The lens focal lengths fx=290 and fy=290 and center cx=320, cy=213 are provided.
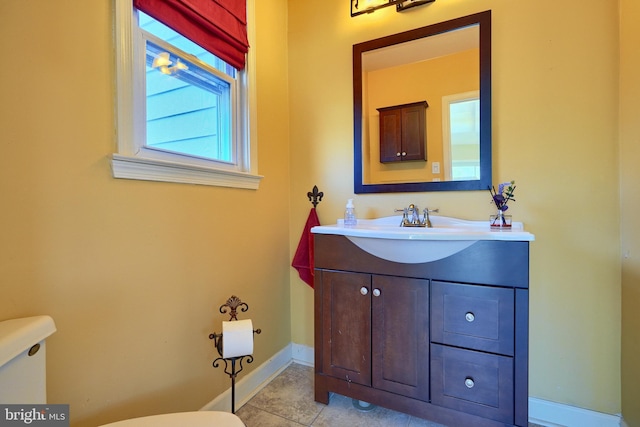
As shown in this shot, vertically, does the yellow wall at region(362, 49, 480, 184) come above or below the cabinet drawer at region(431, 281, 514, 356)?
above

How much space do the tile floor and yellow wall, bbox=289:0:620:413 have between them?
16.7 inches

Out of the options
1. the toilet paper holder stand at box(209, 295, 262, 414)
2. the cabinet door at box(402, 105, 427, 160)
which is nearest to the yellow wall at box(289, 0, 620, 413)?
the cabinet door at box(402, 105, 427, 160)

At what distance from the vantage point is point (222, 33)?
1.42 meters

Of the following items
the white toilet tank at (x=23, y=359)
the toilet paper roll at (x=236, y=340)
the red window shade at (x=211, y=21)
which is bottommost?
the toilet paper roll at (x=236, y=340)

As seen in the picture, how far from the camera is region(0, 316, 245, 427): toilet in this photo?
2.18 feet

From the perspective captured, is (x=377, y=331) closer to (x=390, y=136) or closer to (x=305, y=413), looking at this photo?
(x=305, y=413)

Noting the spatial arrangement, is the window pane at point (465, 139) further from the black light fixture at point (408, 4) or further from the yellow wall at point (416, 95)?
the black light fixture at point (408, 4)

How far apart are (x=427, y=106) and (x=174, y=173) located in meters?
1.32

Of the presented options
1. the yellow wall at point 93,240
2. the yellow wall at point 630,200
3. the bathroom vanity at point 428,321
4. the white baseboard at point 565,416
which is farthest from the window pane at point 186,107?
the white baseboard at point 565,416

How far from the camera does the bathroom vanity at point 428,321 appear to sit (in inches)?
43.2

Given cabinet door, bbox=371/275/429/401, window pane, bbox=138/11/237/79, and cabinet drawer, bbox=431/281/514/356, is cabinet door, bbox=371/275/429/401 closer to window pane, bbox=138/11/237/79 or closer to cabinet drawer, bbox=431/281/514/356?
cabinet drawer, bbox=431/281/514/356

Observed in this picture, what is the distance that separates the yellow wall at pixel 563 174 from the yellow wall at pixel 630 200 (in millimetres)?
35

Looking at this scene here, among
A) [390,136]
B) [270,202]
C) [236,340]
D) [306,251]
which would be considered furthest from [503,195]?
[236,340]

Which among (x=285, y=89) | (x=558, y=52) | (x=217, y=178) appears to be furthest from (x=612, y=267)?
(x=285, y=89)
